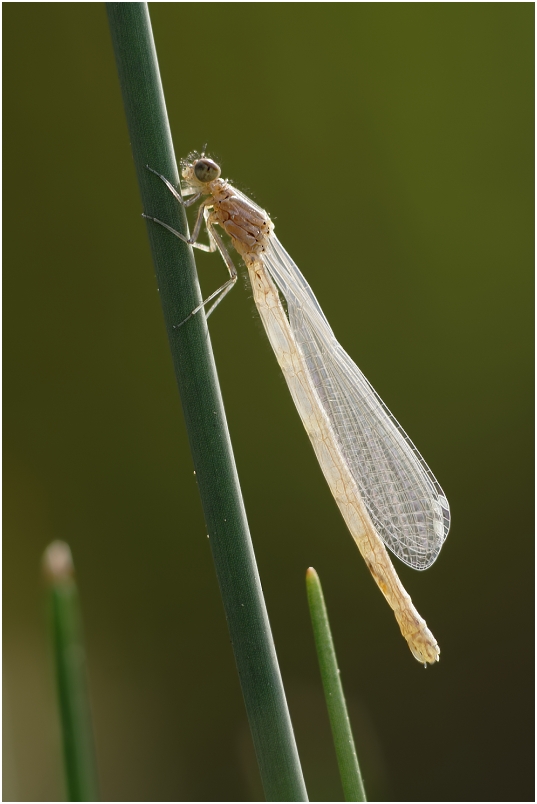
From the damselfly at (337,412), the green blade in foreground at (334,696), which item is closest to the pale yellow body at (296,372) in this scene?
the damselfly at (337,412)

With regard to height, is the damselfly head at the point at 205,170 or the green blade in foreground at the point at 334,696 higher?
the damselfly head at the point at 205,170

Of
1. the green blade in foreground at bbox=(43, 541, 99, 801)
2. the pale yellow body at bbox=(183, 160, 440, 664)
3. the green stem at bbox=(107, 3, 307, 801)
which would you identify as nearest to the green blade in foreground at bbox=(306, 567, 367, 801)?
the green stem at bbox=(107, 3, 307, 801)

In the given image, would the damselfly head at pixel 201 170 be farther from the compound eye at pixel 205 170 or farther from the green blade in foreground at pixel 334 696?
the green blade in foreground at pixel 334 696

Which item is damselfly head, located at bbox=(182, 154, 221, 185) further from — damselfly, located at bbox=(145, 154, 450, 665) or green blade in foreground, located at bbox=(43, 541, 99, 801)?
green blade in foreground, located at bbox=(43, 541, 99, 801)

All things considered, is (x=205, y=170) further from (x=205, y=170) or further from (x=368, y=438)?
(x=368, y=438)

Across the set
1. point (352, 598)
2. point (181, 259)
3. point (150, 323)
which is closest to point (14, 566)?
point (150, 323)
